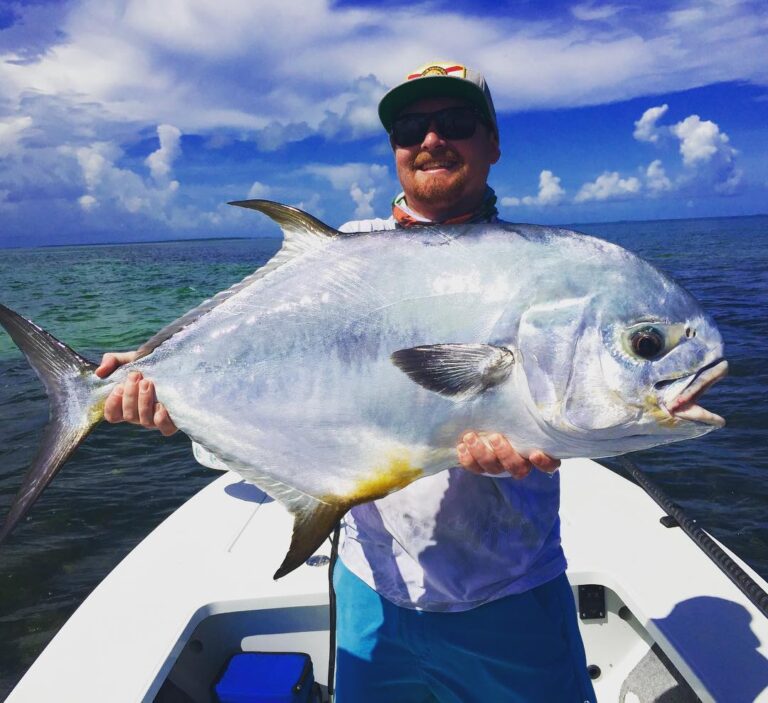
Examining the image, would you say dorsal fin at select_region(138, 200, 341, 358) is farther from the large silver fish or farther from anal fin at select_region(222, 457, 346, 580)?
anal fin at select_region(222, 457, 346, 580)

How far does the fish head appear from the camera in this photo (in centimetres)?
143

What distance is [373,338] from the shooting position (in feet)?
5.20

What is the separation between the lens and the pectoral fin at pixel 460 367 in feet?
4.90

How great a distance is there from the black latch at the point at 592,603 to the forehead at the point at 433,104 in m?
2.36

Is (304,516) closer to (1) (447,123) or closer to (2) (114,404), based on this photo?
(2) (114,404)

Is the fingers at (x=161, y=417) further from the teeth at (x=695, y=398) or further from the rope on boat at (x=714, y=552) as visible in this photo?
the rope on boat at (x=714, y=552)

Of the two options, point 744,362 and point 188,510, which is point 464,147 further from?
point 744,362

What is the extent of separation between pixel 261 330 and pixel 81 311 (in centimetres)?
2125

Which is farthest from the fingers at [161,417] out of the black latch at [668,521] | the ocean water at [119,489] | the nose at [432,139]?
the ocean water at [119,489]

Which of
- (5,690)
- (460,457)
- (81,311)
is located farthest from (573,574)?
(81,311)

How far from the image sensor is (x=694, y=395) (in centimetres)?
141

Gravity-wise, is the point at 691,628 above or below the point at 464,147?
below

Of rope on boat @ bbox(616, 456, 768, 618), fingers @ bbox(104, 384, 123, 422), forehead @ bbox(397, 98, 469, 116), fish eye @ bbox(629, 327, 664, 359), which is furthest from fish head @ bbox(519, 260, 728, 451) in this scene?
rope on boat @ bbox(616, 456, 768, 618)

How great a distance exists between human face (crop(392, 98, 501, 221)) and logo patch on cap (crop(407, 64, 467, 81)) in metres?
0.09
